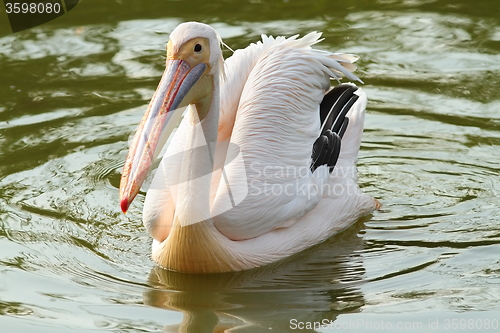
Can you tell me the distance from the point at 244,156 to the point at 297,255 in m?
0.73

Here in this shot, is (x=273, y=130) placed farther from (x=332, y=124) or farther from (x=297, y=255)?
(x=297, y=255)

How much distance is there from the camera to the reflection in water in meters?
4.34

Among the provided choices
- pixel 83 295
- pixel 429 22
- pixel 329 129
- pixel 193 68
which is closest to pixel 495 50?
pixel 429 22

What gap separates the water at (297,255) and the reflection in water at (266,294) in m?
0.01

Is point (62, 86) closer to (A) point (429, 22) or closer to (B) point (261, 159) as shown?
(B) point (261, 159)

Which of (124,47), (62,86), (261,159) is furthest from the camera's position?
(124,47)


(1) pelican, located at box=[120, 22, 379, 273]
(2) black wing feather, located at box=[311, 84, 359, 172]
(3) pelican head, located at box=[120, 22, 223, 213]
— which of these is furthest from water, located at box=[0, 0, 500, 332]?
(3) pelican head, located at box=[120, 22, 223, 213]

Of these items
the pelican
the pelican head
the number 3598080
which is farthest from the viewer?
the number 3598080

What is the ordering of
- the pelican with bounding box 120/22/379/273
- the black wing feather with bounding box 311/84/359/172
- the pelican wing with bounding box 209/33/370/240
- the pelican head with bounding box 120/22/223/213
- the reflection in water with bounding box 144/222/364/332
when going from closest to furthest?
the pelican head with bounding box 120/22/223/213 → the reflection in water with bounding box 144/222/364/332 → the pelican with bounding box 120/22/379/273 → the pelican wing with bounding box 209/33/370/240 → the black wing feather with bounding box 311/84/359/172

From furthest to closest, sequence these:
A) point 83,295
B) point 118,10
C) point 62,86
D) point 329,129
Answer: point 118,10, point 62,86, point 329,129, point 83,295

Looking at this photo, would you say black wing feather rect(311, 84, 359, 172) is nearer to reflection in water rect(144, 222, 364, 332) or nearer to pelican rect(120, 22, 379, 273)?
pelican rect(120, 22, 379, 273)

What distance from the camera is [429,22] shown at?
28.1 ft

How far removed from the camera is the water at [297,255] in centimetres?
442

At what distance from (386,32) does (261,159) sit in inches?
152
